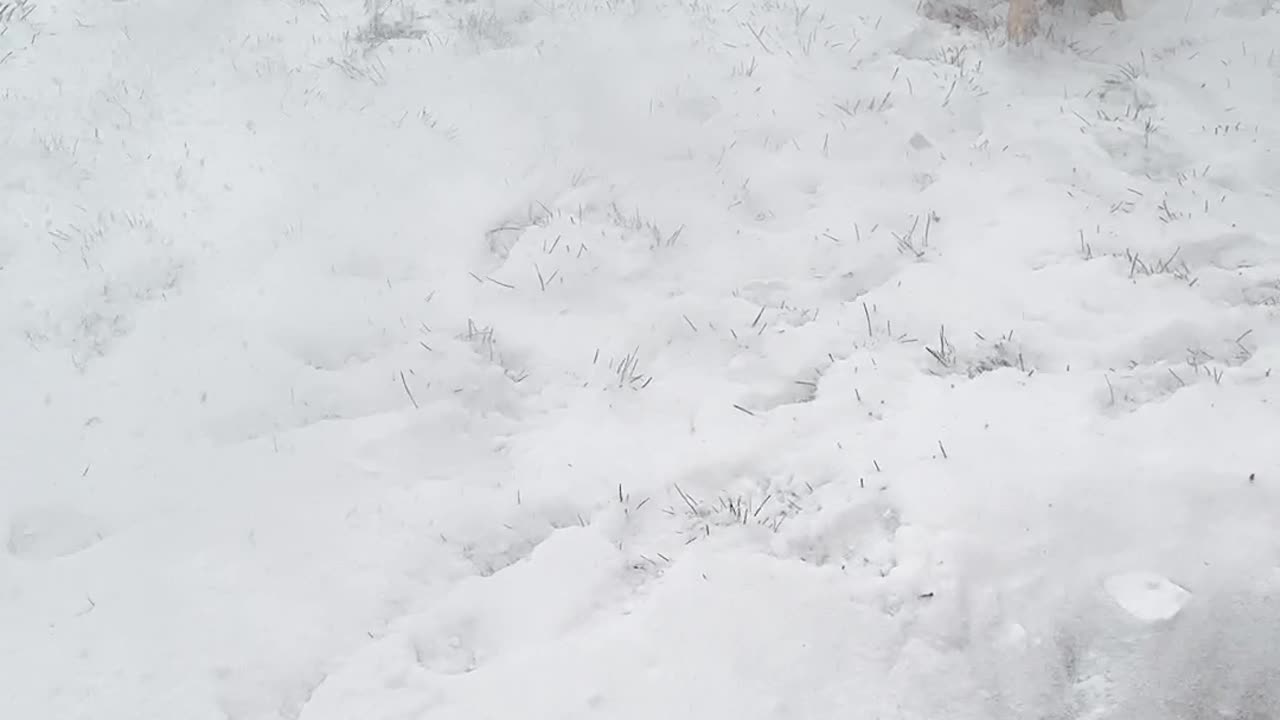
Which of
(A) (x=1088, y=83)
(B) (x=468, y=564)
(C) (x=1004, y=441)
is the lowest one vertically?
(B) (x=468, y=564)

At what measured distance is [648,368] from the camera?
496 cm

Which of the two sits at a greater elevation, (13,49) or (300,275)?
(13,49)

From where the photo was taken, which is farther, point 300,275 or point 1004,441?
point 300,275

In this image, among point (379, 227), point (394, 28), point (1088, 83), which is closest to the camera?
point (379, 227)

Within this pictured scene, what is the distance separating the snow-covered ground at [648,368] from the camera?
3.42 m

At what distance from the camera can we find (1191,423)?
3938 millimetres

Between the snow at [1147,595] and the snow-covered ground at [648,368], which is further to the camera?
the snow-covered ground at [648,368]

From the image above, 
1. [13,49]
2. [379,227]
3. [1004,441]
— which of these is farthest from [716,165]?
[13,49]

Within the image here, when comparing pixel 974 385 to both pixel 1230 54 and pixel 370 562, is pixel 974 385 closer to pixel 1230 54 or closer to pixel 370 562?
pixel 370 562

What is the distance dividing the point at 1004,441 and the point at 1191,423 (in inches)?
29.1

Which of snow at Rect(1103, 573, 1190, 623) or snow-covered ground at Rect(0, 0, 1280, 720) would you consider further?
snow-covered ground at Rect(0, 0, 1280, 720)

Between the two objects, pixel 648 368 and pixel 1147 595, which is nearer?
pixel 1147 595

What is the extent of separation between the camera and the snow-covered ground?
11.2 ft

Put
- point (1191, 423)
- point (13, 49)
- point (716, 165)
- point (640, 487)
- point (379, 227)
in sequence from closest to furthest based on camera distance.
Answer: point (1191, 423)
point (640, 487)
point (379, 227)
point (716, 165)
point (13, 49)
